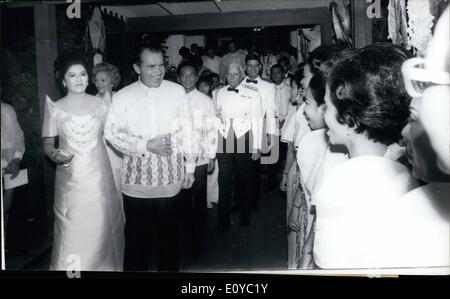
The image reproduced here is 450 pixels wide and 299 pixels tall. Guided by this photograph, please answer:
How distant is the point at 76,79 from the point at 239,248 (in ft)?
3.36

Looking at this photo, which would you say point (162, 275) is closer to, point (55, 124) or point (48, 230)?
point (48, 230)

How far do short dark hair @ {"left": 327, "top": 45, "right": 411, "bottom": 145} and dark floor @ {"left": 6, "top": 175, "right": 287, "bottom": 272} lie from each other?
0.71 meters

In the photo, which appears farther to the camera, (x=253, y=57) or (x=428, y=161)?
(x=253, y=57)

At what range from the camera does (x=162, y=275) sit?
5.67 ft

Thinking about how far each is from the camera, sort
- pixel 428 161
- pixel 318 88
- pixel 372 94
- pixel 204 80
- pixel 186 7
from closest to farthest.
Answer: pixel 372 94, pixel 428 161, pixel 318 88, pixel 204 80, pixel 186 7

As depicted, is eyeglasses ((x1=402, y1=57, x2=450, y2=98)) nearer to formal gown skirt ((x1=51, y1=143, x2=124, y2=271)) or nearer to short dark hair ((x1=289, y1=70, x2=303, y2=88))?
short dark hair ((x1=289, y1=70, x2=303, y2=88))

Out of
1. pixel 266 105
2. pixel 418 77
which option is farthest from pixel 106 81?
pixel 418 77

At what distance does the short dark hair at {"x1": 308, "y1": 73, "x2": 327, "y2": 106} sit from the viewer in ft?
5.14

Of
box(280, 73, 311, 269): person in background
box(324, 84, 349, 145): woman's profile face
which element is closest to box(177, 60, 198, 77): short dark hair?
box(280, 73, 311, 269): person in background

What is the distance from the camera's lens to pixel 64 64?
6.22ft

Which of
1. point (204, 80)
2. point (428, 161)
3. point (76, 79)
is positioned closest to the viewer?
point (428, 161)

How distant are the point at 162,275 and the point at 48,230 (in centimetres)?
61

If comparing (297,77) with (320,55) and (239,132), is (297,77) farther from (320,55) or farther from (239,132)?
(239,132)
